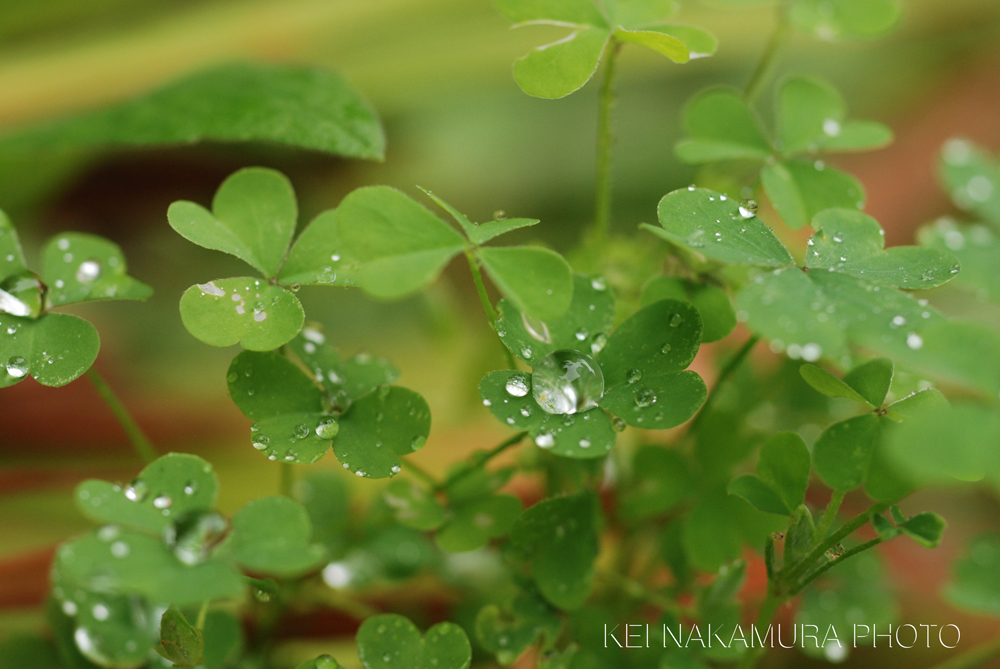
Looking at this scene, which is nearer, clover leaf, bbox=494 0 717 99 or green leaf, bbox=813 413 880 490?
green leaf, bbox=813 413 880 490

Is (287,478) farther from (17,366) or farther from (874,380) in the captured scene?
(874,380)

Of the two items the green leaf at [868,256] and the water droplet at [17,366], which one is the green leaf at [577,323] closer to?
the green leaf at [868,256]

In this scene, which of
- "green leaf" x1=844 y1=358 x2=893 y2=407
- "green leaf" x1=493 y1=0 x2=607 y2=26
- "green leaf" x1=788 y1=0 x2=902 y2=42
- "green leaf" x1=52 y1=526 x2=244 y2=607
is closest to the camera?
"green leaf" x1=52 y1=526 x2=244 y2=607

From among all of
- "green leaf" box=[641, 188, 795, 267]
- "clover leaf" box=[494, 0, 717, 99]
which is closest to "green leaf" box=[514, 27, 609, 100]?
"clover leaf" box=[494, 0, 717, 99]

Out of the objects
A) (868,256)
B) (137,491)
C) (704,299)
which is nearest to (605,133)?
(704,299)

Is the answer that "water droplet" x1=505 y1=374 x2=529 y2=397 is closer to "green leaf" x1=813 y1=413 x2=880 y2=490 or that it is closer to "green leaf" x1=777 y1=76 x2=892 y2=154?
"green leaf" x1=813 y1=413 x2=880 y2=490

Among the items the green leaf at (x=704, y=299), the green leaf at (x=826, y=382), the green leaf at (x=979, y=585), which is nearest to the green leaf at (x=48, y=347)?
the green leaf at (x=704, y=299)

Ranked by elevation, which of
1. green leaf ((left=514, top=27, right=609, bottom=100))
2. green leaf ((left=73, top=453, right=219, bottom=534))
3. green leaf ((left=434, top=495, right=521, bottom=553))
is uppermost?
green leaf ((left=514, top=27, right=609, bottom=100))
